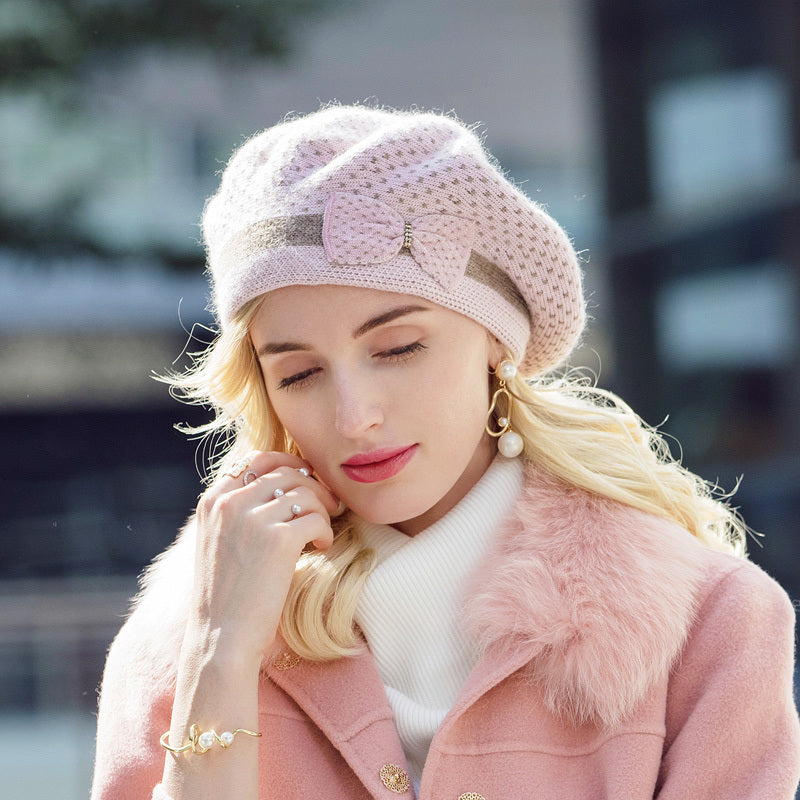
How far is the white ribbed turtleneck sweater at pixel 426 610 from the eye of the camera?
174 cm

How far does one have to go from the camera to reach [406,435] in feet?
5.61

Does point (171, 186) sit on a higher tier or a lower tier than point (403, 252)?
lower

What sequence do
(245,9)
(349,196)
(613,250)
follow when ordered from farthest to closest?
(613,250), (245,9), (349,196)

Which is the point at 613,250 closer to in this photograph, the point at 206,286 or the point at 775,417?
the point at 775,417

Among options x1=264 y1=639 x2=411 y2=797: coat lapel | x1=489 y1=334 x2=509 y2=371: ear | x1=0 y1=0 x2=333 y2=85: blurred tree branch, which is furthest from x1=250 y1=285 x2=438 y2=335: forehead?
x1=0 y1=0 x2=333 y2=85: blurred tree branch

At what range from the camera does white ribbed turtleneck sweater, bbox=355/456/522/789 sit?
5.71ft

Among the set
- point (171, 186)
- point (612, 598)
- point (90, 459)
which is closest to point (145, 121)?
point (171, 186)

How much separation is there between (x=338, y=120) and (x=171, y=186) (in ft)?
15.3

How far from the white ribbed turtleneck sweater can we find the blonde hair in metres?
0.05

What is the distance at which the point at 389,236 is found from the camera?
1.67 metres

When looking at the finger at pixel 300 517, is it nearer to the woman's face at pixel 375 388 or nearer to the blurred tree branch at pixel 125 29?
the woman's face at pixel 375 388

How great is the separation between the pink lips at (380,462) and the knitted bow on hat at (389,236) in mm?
263

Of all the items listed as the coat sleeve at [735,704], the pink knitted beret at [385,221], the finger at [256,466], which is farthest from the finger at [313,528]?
the coat sleeve at [735,704]

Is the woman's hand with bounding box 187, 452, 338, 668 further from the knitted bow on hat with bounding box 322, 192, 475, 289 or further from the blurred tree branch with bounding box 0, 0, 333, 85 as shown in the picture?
the blurred tree branch with bounding box 0, 0, 333, 85
